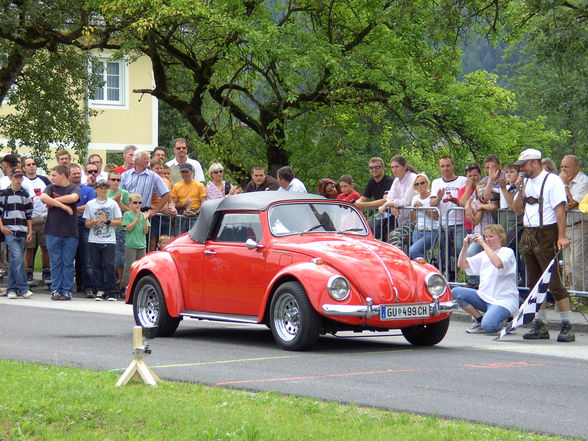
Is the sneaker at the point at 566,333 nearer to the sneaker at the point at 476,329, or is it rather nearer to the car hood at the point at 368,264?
the sneaker at the point at 476,329

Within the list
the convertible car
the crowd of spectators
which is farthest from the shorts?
the convertible car

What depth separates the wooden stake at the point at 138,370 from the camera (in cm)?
891

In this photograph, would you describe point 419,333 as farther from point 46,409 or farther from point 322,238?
point 46,409

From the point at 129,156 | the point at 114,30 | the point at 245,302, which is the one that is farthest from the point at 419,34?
the point at 245,302

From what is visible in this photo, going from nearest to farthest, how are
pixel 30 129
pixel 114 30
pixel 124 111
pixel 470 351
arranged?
pixel 470 351 < pixel 114 30 < pixel 30 129 < pixel 124 111

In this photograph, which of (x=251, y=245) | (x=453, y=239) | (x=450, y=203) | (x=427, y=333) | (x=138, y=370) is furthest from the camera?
(x=450, y=203)

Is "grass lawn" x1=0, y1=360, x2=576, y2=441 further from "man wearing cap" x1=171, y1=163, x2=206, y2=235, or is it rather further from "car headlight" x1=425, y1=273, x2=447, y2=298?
"man wearing cap" x1=171, y1=163, x2=206, y2=235

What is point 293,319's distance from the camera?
11.9 metres

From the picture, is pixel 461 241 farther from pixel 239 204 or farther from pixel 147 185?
pixel 147 185

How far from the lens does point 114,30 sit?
27.1 meters

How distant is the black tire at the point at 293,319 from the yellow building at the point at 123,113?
4187 cm

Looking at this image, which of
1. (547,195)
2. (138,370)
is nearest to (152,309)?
(138,370)

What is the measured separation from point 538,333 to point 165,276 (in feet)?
14.9

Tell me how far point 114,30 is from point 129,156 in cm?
728
